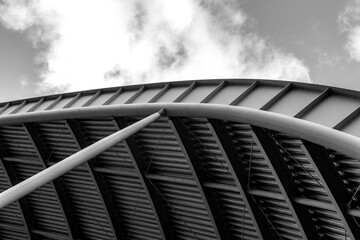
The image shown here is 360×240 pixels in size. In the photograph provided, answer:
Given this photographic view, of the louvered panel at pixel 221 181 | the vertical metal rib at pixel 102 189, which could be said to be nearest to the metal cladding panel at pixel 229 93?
the louvered panel at pixel 221 181

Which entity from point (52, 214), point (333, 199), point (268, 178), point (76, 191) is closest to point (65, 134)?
point (76, 191)

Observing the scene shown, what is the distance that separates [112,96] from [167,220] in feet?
20.2

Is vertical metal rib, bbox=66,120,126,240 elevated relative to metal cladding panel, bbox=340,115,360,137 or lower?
elevated

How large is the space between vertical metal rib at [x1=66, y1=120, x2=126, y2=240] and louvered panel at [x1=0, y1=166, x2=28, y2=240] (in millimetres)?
7247

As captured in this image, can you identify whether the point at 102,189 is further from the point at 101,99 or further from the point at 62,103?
the point at 62,103

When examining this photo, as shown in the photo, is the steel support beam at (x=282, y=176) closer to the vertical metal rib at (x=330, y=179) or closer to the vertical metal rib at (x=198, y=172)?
the vertical metal rib at (x=330, y=179)

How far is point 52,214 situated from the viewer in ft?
77.2

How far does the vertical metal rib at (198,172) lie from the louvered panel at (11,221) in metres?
13.2

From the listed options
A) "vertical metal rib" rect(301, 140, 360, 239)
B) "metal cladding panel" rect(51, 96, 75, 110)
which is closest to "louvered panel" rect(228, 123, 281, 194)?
"vertical metal rib" rect(301, 140, 360, 239)

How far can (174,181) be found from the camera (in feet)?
57.0

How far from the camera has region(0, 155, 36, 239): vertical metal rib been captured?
23.3 m

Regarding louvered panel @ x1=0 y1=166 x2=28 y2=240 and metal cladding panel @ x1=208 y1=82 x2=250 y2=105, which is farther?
louvered panel @ x1=0 y1=166 x2=28 y2=240

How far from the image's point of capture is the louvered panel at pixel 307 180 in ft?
44.1

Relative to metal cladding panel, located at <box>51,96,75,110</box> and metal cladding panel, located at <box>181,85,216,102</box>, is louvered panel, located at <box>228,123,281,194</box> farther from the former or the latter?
metal cladding panel, located at <box>51,96,75,110</box>
